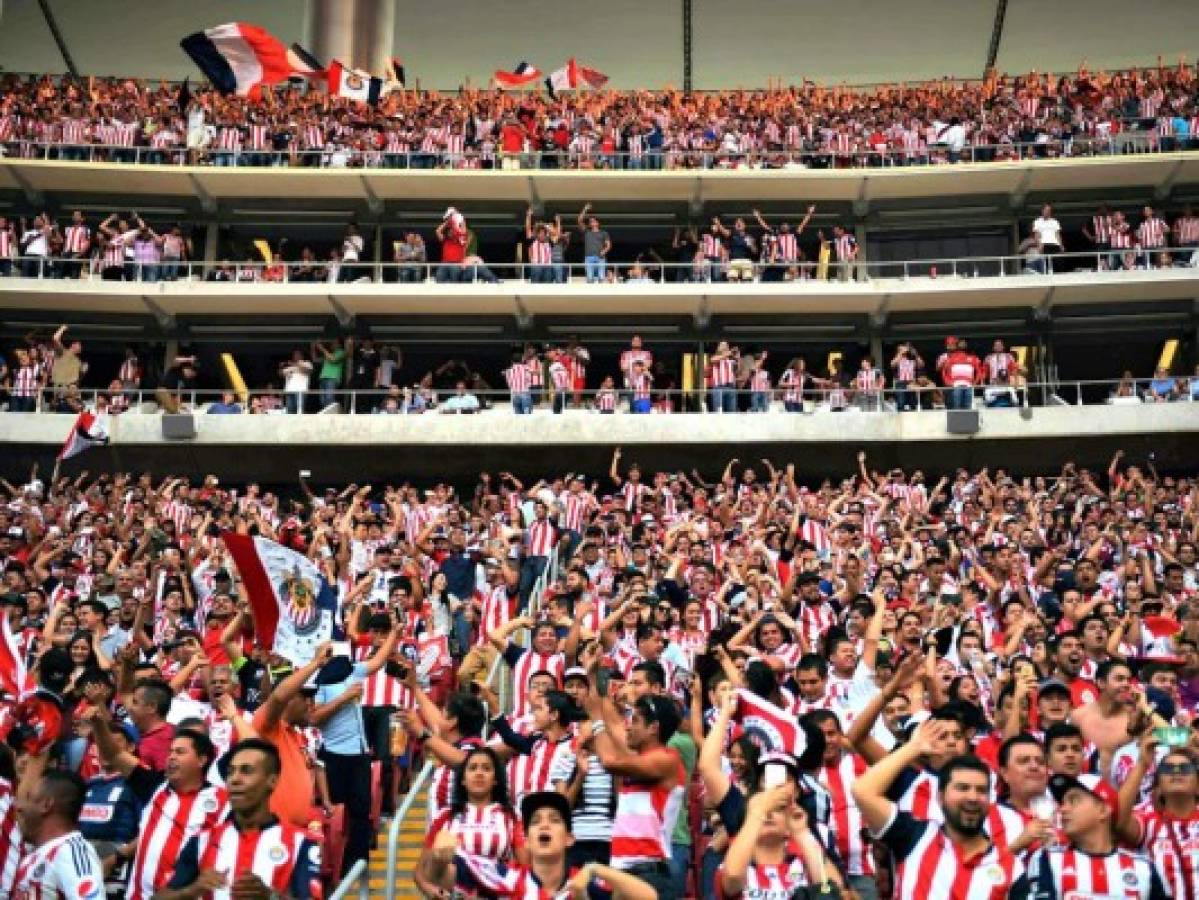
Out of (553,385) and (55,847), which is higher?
(553,385)

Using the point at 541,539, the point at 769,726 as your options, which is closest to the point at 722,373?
the point at 541,539

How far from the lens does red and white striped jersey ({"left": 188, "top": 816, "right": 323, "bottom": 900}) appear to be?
249 inches

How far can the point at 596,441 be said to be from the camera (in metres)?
28.1

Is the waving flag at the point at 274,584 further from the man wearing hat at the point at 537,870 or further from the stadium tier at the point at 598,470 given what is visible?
the man wearing hat at the point at 537,870

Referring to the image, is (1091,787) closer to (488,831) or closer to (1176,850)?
(1176,850)

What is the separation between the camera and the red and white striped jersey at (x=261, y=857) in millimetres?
6332

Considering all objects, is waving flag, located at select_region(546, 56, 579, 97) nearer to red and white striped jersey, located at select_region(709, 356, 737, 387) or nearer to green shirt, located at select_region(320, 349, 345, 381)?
green shirt, located at select_region(320, 349, 345, 381)

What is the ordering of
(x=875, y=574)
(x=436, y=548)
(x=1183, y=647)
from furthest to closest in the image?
(x=436, y=548), (x=875, y=574), (x=1183, y=647)

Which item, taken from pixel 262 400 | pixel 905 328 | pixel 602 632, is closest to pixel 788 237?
pixel 905 328

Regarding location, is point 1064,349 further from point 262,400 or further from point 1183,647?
point 1183,647

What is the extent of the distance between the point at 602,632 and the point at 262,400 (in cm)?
1969

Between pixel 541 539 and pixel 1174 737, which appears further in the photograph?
pixel 541 539

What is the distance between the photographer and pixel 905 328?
3183 cm

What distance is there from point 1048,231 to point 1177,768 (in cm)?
2452
